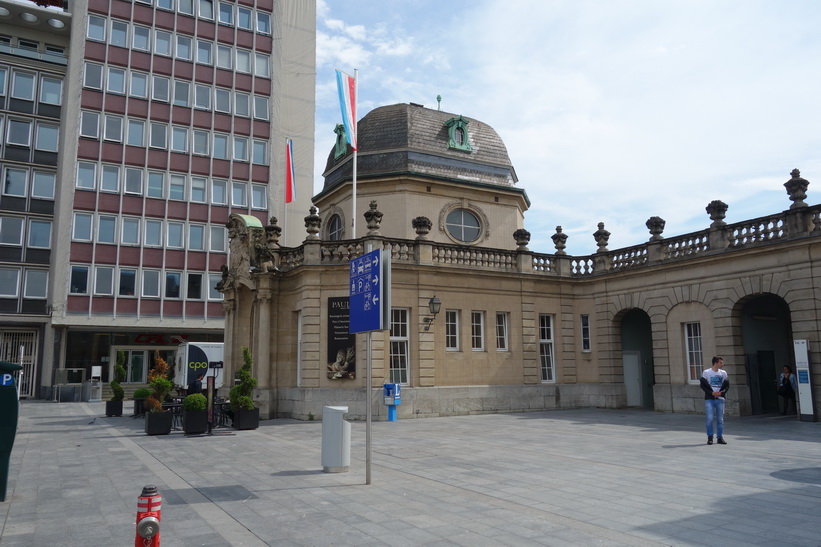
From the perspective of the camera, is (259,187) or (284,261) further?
(259,187)

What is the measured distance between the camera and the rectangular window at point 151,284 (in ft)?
135

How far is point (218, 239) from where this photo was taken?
43750 millimetres

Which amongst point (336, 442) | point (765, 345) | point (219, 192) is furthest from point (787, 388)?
point (219, 192)

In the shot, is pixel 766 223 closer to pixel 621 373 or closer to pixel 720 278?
pixel 720 278

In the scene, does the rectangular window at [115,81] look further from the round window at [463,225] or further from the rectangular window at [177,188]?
the round window at [463,225]

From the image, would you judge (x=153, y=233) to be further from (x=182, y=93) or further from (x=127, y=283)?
(x=182, y=93)

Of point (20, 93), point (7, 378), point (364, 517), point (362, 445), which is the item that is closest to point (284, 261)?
point (362, 445)

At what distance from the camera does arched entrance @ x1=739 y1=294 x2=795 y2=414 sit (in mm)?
22172

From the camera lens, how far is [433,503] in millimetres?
8602

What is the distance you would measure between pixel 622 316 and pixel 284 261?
14.3 m

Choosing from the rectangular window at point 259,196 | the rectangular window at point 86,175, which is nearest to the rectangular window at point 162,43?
the rectangular window at point 86,175

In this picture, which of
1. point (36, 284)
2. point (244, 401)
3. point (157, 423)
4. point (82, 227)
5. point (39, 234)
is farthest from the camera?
point (39, 234)

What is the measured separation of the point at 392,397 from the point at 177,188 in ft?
92.8

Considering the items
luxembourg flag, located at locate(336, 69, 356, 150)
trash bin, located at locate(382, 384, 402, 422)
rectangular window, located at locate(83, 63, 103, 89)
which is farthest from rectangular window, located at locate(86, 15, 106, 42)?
trash bin, located at locate(382, 384, 402, 422)
